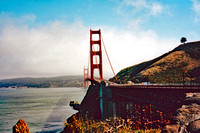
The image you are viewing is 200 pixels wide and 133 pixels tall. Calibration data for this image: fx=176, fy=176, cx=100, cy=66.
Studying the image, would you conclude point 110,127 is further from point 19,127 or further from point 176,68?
point 176,68

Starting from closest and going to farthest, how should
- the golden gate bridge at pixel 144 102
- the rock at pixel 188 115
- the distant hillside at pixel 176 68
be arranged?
the rock at pixel 188 115, the golden gate bridge at pixel 144 102, the distant hillside at pixel 176 68

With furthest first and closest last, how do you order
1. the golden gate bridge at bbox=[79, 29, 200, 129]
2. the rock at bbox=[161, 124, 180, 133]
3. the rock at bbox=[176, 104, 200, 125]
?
the golden gate bridge at bbox=[79, 29, 200, 129] < the rock at bbox=[176, 104, 200, 125] < the rock at bbox=[161, 124, 180, 133]

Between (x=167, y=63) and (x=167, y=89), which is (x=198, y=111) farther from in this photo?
(x=167, y=63)

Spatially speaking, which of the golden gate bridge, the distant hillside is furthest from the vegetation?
the distant hillside

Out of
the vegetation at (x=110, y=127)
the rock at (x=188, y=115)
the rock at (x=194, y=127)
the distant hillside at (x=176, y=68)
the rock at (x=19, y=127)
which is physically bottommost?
the rock at (x=19, y=127)

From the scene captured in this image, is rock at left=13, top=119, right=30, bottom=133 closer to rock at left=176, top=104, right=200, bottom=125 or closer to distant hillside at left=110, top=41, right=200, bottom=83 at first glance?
rock at left=176, top=104, right=200, bottom=125

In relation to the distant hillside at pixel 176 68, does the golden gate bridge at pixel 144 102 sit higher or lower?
lower

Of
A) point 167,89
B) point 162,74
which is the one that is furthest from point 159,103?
point 162,74

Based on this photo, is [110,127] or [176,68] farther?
[176,68]

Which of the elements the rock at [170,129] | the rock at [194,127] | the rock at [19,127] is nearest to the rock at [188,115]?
the rock at [194,127]

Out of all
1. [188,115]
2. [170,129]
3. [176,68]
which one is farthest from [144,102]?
[176,68]

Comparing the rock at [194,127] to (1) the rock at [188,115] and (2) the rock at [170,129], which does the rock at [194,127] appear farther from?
(2) the rock at [170,129]
